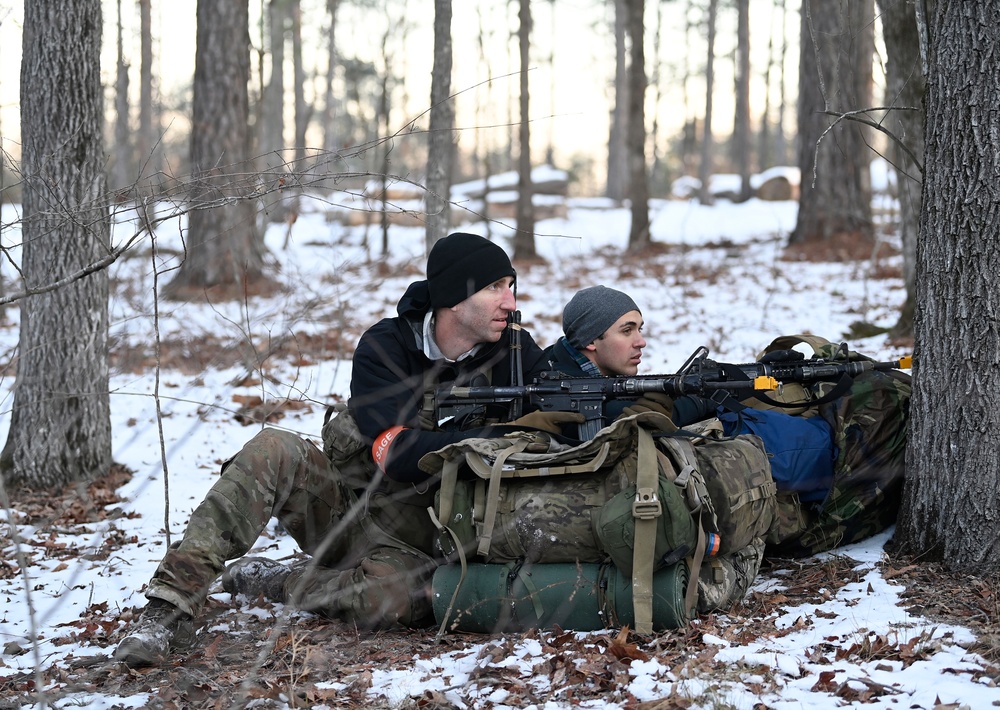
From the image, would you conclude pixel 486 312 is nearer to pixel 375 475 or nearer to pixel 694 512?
pixel 375 475

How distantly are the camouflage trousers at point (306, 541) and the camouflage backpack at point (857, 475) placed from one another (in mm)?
1599

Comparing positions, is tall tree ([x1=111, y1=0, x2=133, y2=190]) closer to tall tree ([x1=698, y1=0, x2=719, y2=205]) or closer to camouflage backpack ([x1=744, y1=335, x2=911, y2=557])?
tall tree ([x1=698, y1=0, x2=719, y2=205])

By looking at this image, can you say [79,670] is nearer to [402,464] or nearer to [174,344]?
[402,464]

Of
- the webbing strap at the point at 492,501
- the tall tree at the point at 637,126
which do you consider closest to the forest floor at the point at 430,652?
the webbing strap at the point at 492,501

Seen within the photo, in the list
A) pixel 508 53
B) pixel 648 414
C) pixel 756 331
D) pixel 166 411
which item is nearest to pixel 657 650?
pixel 648 414

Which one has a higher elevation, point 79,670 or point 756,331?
point 756,331

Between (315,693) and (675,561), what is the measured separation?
4.54ft

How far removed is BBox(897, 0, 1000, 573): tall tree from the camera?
11.1ft

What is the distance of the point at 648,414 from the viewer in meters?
3.52

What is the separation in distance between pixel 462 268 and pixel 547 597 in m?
1.50

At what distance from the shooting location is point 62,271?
548 centimetres

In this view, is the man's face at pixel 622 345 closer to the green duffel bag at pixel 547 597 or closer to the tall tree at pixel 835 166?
the green duffel bag at pixel 547 597

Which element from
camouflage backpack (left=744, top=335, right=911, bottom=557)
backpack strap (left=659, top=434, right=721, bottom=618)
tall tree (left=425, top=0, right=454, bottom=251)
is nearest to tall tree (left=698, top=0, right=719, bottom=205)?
tall tree (left=425, top=0, right=454, bottom=251)

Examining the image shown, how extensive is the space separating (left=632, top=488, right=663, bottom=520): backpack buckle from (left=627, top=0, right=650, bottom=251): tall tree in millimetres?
14894
